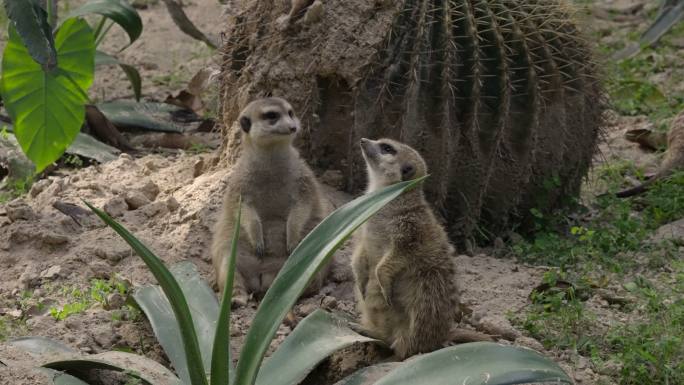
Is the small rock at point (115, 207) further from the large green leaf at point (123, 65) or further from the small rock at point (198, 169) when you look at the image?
the large green leaf at point (123, 65)

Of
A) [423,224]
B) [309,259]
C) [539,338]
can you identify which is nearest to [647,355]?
[539,338]

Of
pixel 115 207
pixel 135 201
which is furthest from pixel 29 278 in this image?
pixel 135 201

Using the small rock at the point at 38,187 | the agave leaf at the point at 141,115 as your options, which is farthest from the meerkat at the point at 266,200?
the agave leaf at the point at 141,115

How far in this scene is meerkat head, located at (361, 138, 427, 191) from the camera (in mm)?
3979

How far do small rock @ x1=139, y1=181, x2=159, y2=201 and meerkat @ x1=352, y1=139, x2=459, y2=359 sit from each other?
167 centimetres

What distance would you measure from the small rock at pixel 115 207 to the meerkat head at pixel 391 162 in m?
1.50

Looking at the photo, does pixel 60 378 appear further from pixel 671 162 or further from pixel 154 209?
pixel 671 162

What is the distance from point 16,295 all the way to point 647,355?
8.23 feet

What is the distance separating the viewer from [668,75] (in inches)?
294

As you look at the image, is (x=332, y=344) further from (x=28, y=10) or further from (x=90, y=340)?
(x=28, y=10)

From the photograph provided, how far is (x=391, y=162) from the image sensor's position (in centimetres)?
400

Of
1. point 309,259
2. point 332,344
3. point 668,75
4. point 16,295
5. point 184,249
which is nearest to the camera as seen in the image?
point 309,259

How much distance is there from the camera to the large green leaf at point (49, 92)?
497 cm

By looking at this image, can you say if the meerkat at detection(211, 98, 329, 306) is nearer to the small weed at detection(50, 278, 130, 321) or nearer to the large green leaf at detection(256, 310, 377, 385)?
the small weed at detection(50, 278, 130, 321)
